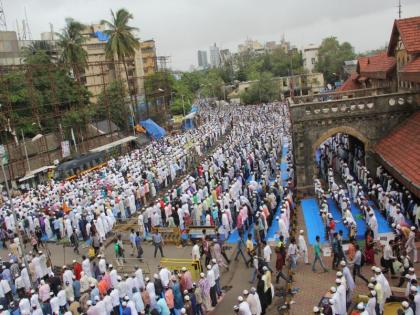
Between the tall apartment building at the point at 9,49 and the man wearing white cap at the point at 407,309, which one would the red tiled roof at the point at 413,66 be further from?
the tall apartment building at the point at 9,49

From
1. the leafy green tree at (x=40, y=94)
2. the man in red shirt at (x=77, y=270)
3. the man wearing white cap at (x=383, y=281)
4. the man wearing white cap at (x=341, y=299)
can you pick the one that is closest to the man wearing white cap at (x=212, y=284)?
the man wearing white cap at (x=341, y=299)

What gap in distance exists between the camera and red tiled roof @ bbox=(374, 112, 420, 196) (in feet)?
47.4

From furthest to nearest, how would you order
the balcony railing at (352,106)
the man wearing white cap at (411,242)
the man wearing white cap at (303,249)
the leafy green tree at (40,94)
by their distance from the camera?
the leafy green tree at (40,94) → the balcony railing at (352,106) → the man wearing white cap at (303,249) → the man wearing white cap at (411,242)

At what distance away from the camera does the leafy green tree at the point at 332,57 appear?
248 ft

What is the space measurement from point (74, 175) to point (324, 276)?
22.0 meters

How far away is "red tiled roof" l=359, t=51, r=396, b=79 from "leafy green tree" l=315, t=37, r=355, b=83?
4519cm

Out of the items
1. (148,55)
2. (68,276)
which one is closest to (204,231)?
(68,276)

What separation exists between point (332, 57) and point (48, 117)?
56706mm


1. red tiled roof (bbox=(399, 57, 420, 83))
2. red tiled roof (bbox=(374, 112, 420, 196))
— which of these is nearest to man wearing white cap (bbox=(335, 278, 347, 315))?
red tiled roof (bbox=(374, 112, 420, 196))

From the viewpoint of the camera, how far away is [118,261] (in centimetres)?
1520

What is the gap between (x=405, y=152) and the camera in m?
16.3

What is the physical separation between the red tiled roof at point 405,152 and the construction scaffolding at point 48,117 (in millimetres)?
22244

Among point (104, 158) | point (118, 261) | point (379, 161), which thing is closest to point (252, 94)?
point (104, 158)

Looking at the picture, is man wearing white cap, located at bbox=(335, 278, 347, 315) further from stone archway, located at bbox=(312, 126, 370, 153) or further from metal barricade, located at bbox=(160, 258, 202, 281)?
stone archway, located at bbox=(312, 126, 370, 153)
